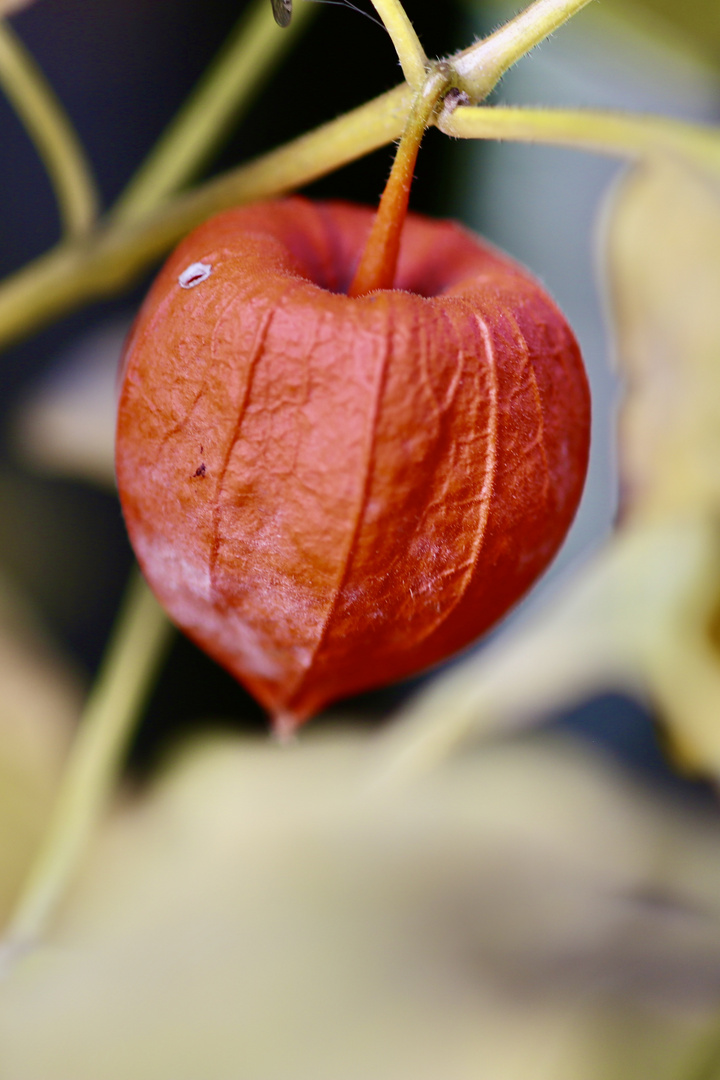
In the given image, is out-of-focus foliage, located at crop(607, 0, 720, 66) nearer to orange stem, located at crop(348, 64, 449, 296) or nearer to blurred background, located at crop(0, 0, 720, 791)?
blurred background, located at crop(0, 0, 720, 791)

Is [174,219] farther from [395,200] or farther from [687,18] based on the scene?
[687,18]

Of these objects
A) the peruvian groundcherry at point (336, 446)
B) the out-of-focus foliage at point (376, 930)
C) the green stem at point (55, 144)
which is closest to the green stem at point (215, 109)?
the green stem at point (55, 144)

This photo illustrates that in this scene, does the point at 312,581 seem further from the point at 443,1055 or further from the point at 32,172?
the point at 32,172

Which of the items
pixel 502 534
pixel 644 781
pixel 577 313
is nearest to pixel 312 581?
pixel 502 534

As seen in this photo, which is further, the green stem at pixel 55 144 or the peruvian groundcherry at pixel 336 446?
the green stem at pixel 55 144

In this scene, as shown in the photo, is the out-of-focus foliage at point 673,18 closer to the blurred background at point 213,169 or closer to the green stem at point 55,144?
the blurred background at point 213,169

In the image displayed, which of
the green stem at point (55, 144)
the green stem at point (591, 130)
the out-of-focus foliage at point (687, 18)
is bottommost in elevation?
the out-of-focus foliage at point (687, 18)

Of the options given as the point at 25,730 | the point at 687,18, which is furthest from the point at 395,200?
the point at 25,730
